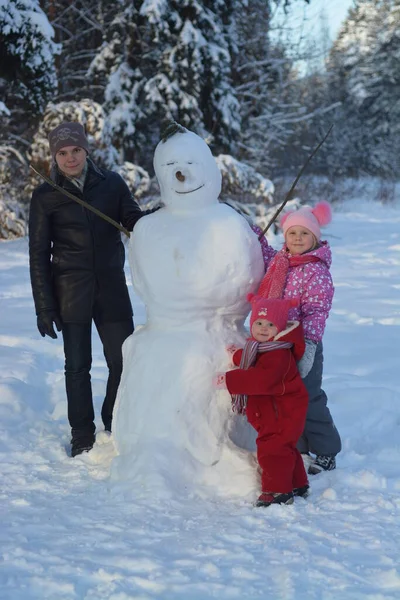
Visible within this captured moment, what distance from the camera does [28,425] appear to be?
161 inches

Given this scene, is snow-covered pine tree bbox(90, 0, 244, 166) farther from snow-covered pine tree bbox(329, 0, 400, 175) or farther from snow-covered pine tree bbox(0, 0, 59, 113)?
snow-covered pine tree bbox(329, 0, 400, 175)

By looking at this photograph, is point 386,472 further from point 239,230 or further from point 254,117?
point 254,117

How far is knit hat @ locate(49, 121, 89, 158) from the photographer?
355 cm

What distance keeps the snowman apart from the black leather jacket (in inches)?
17.5

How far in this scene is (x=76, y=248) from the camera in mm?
3660

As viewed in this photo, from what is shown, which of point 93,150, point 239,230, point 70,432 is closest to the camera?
point 239,230

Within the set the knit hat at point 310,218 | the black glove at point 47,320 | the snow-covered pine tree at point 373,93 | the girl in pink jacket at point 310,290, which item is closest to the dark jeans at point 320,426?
the girl in pink jacket at point 310,290

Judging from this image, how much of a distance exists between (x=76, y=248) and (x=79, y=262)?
0.07 m

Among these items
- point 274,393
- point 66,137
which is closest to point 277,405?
point 274,393

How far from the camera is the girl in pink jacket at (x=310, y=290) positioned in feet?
10.4

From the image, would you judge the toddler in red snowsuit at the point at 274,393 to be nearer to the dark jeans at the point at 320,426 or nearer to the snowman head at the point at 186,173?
the dark jeans at the point at 320,426

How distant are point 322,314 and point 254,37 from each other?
13.2 metres

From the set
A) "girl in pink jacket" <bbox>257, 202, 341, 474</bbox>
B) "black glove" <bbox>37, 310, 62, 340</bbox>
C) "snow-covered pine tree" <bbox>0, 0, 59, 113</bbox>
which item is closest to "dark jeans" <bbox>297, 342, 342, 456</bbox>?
"girl in pink jacket" <bbox>257, 202, 341, 474</bbox>

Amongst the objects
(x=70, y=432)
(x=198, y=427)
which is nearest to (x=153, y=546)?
(x=198, y=427)
